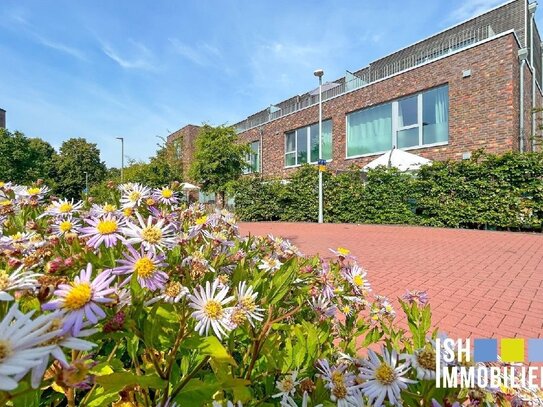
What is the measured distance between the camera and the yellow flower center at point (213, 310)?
2.61 ft

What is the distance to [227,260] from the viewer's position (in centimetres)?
122

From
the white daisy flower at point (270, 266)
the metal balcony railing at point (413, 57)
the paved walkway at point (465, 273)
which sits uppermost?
the metal balcony railing at point (413, 57)

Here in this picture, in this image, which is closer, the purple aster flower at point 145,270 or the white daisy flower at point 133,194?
the purple aster flower at point 145,270

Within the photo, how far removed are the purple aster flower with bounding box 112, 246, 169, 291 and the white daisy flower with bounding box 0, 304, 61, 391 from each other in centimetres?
29

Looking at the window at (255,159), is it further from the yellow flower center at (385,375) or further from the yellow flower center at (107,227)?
the yellow flower center at (385,375)

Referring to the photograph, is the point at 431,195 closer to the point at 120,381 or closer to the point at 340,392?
the point at 340,392

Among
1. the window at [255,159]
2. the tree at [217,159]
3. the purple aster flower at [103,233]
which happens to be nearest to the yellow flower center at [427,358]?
the purple aster flower at [103,233]

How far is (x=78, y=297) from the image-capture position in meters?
0.57

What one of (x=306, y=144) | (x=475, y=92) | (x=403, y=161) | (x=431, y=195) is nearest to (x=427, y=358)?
(x=431, y=195)

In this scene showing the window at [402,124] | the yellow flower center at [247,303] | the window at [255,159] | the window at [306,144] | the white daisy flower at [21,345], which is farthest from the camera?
the window at [255,159]

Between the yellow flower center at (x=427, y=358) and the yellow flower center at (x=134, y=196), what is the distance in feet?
3.59

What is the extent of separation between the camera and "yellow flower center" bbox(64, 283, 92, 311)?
555 millimetres

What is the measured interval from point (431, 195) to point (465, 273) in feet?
24.1

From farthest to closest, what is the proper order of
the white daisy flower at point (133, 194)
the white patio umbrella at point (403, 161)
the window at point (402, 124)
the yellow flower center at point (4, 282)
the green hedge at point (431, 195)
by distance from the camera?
the window at point (402, 124) → the white patio umbrella at point (403, 161) → the green hedge at point (431, 195) → the white daisy flower at point (133, 194) → the yellow flower center at point (4, 282)
